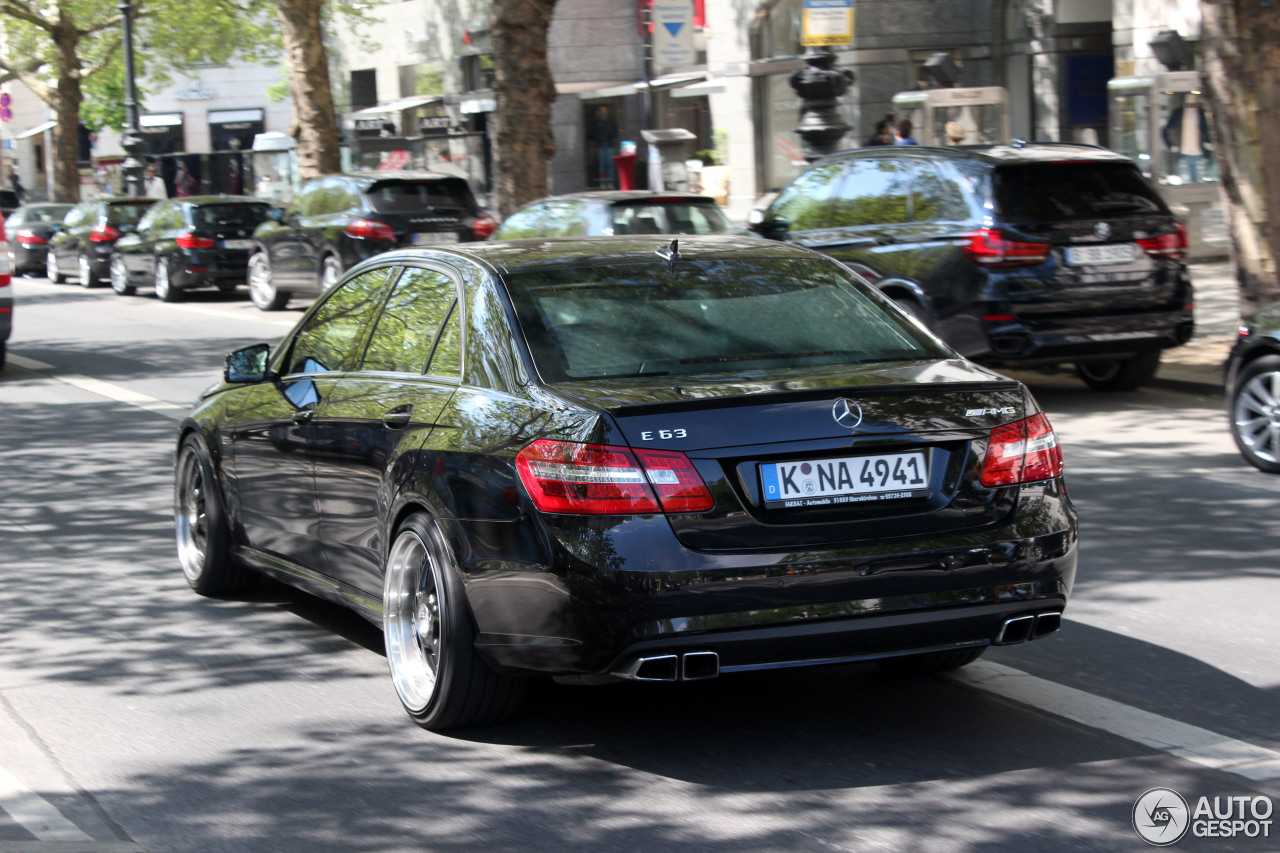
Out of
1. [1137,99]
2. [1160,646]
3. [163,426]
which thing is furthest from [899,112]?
[1160,646]

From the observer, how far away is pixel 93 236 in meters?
28.3

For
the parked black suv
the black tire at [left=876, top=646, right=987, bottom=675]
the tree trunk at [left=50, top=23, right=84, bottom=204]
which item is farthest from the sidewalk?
the tree trunk at [left=50, top=23, right=84, bottom=204]

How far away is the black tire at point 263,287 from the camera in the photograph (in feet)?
72.5

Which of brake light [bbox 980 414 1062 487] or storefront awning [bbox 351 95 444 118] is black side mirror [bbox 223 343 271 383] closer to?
brake light [bbox 980 414 1062 487]

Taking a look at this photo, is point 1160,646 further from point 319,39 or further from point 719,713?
point 319,39

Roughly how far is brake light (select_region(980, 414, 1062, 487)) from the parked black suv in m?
6.47

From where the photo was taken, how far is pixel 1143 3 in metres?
25.7

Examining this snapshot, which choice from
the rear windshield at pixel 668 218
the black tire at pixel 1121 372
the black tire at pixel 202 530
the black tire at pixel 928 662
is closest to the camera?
the black tire at pixel 928 662

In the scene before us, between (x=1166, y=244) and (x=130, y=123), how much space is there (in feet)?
114

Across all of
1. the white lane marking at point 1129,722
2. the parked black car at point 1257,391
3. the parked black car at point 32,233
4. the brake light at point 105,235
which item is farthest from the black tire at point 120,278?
the white lane marking at point 1129,722

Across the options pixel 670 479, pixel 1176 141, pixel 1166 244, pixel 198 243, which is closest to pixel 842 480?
pixel 670 479

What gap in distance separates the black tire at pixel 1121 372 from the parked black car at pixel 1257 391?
8.88 feet

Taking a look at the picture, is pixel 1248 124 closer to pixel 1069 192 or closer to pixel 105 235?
pixel 1069 192

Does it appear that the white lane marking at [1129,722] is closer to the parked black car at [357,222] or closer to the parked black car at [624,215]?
the parked black car at [624,215]
